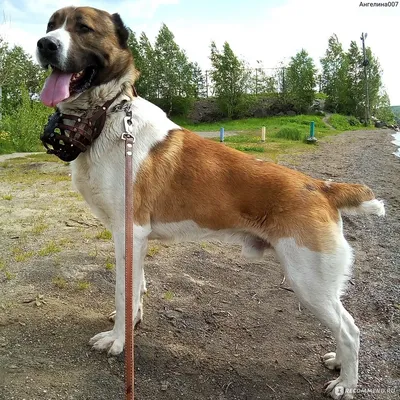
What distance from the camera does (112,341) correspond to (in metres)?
3.13

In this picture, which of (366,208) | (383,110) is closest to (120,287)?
(366,208)

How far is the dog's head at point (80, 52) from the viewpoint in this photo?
9.16ft

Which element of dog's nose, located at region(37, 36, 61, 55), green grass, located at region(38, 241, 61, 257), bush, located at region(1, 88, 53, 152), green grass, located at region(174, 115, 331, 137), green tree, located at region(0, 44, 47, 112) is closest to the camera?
dog's nose, located at region(37, 36, 61, 55)

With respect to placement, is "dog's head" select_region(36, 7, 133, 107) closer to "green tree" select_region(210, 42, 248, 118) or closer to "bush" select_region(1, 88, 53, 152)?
"bush" select_region(1, 88, 53, 152)

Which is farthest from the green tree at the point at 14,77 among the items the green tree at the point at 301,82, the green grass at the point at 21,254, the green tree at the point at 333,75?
the green tree at the point at 333,75

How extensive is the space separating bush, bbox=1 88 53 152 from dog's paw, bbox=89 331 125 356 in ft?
42.2

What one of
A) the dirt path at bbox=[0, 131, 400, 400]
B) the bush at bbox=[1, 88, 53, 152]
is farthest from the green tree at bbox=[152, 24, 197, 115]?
the dirt path at bbox=[0, 131, 400, 400]

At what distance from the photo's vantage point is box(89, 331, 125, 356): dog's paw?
3080mm

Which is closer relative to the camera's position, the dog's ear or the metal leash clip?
the metal leash clip

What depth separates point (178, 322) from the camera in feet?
12.0

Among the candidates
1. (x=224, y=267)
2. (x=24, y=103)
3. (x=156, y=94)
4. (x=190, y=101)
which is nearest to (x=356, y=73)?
(x=190, y=101)

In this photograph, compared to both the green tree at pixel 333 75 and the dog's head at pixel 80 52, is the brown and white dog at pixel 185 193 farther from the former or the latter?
the green tree at pixel 333 75

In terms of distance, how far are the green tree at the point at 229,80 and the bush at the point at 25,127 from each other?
27351 millimetres

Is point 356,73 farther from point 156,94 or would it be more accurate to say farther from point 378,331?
point 378,331
